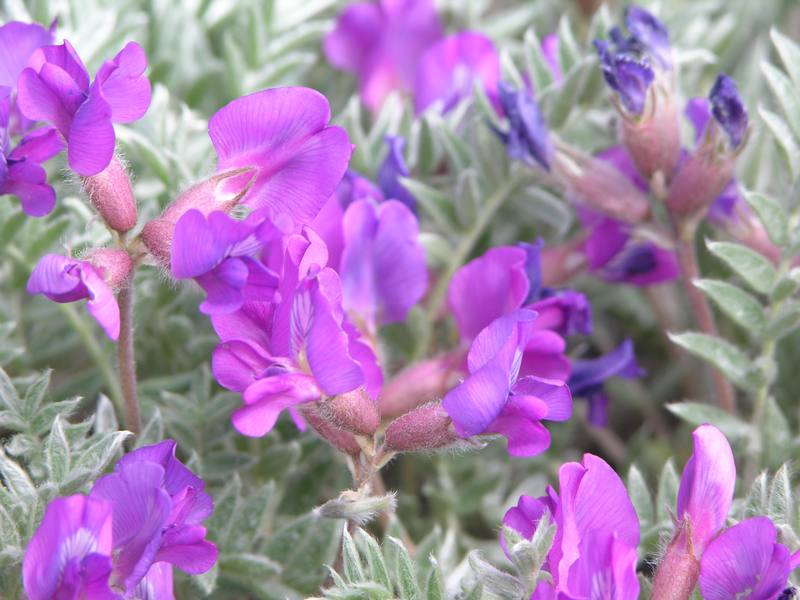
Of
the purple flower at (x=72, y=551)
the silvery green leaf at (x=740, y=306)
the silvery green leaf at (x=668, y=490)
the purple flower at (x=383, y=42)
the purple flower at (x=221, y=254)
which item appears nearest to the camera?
the purple flower at (x=72, y=551)

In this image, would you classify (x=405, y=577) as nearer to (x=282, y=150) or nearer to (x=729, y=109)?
(x=282, y=150)

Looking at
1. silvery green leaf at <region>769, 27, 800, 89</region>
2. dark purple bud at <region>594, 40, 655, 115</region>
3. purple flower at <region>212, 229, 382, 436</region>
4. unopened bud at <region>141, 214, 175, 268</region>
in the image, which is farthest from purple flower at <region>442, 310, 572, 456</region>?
silvery green leaf at <region>769, 27, 800, 89</region>

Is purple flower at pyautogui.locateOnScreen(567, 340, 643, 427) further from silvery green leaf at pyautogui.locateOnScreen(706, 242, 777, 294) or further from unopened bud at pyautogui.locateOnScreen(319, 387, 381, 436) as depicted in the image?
unopened bud at pyautogui.locateOnScreen(319, 387, 381, 436)

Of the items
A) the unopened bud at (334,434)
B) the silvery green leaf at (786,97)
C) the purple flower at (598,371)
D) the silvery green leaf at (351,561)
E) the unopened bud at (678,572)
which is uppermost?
the silvery green leaf at (786,97)

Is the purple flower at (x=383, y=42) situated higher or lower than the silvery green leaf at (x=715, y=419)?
higher

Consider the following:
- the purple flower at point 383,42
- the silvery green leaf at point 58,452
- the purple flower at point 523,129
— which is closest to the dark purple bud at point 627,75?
the purple flower at point 523,129

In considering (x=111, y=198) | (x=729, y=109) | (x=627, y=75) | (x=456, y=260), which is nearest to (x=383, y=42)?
(x=456, y=260)

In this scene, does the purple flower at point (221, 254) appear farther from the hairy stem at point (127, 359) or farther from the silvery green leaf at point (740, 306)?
the silvery green leaf at point (740, 306)
